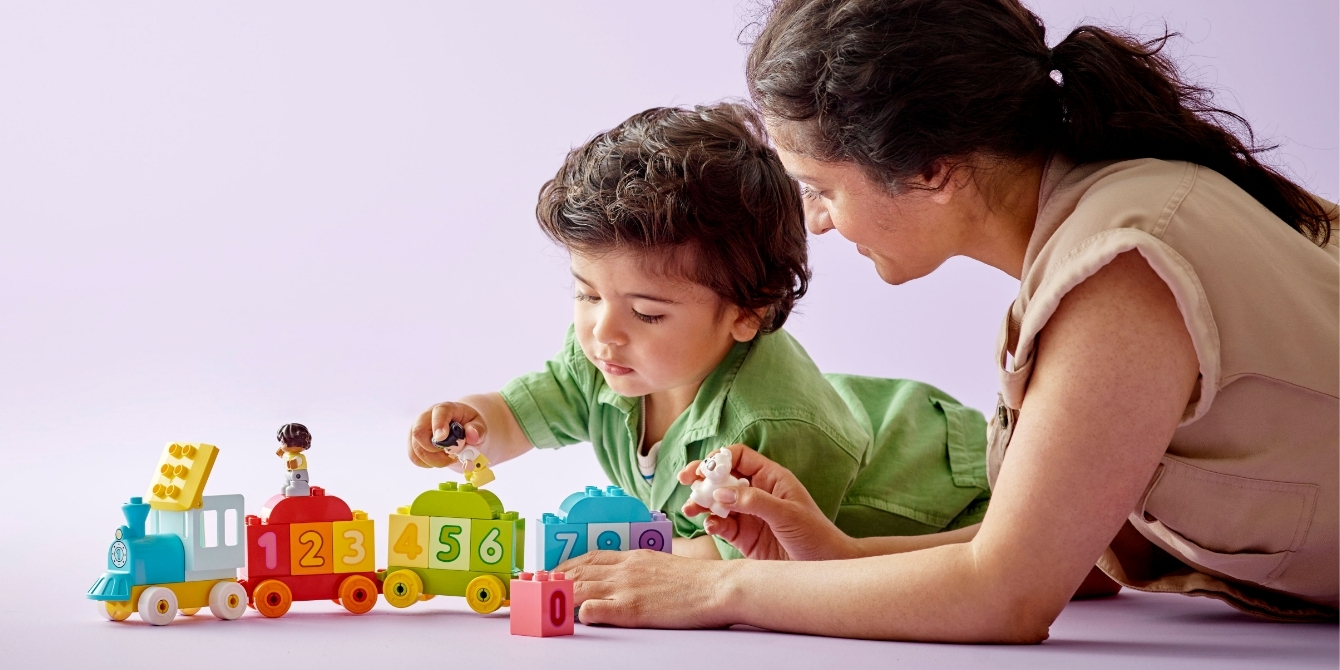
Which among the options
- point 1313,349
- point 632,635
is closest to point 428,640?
point 632,635

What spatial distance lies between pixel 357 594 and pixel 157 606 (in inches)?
9.9

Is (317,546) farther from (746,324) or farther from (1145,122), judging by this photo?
(1145,122)

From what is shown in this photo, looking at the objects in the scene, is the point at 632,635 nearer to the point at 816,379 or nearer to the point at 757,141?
the point at 816,379

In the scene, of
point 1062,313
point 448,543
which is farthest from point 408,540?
point 1062,313

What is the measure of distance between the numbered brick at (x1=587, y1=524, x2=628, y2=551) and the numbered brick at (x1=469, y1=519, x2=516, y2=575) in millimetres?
106

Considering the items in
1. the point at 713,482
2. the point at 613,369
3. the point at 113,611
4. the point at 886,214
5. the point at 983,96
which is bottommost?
the point at 113,611

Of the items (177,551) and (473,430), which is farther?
(473,430)

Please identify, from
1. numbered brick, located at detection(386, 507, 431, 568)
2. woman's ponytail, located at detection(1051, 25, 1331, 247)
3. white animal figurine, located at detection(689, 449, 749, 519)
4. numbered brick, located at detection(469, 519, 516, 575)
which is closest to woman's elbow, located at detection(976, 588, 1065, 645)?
white animal figurine, located at detection(689, 449, 749, 519)

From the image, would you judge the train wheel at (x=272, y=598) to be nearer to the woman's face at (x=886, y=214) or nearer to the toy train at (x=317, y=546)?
the toy train at (x=317, y=546)

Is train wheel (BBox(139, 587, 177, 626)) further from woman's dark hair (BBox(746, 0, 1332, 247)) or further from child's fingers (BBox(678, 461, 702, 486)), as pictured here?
woman's dark hair (BBox(746, 0, 1332, 247))

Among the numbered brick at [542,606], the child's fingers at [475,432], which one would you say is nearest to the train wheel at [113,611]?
the numbered brick at [542,606]

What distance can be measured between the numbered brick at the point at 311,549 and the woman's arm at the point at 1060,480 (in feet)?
2.18

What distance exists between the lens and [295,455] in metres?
1.77

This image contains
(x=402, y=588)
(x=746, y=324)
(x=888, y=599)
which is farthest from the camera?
(x=746, y=324)
